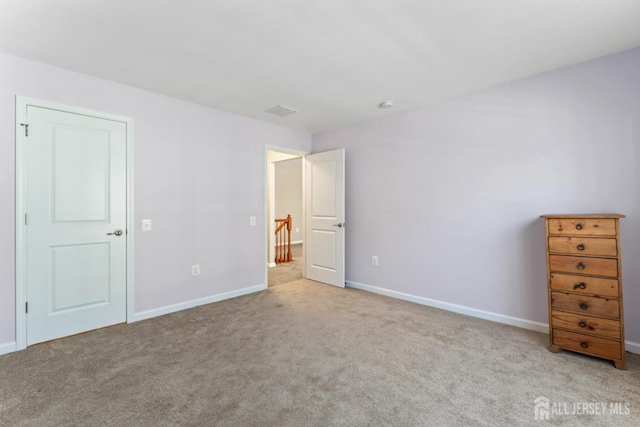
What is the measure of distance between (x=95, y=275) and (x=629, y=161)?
195 inches

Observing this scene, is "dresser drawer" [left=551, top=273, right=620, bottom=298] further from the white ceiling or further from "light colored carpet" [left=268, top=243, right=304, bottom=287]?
"light colored carpet" [left=268, top=243, right=304, bottom=287]

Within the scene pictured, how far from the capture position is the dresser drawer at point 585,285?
217cm

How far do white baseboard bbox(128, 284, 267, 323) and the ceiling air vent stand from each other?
2463 millimetres

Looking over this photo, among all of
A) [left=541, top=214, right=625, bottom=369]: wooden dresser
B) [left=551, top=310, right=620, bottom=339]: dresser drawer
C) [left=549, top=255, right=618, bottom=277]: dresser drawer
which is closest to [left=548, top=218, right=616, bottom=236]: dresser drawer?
[left=541, top=214, right=625, bottom=369]: wooden dresser

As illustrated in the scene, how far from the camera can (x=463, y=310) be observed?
10.9 ft

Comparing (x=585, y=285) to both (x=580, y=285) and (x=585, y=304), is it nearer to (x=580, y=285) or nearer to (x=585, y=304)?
(x=580, y=285)

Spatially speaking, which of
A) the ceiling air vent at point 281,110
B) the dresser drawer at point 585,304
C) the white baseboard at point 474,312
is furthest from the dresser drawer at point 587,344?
the ceiling air vent at point 281,110

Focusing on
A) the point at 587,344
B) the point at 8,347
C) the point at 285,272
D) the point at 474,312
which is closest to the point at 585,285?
the point at 587,344

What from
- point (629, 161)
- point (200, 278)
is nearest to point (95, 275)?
point (200, 278)

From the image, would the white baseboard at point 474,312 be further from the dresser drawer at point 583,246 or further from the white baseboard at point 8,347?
the white baseboard at point 8,347

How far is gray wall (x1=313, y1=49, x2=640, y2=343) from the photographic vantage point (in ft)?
8.07

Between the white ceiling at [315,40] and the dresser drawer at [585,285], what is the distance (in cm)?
186

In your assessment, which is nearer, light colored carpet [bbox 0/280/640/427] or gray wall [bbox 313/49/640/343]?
light colored carpet [bbox 0/280/640/427]

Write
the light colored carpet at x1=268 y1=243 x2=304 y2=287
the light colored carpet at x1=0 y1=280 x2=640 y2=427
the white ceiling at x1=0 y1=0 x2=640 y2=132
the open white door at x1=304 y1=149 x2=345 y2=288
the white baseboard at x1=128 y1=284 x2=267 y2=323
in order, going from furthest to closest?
the light colored carpet at x1=268 y1=243 x2=304 y2=287
the open white door at x1=304 y1=149 x2=345 y2=288
the white baseboard at x1=128 y1=284 x2=267 y2=323
the white ceiling at x1=0 y1=0 x2=640 y2=132
the light colored carpet at x1=0 y1=280 x2=640 y2=427
